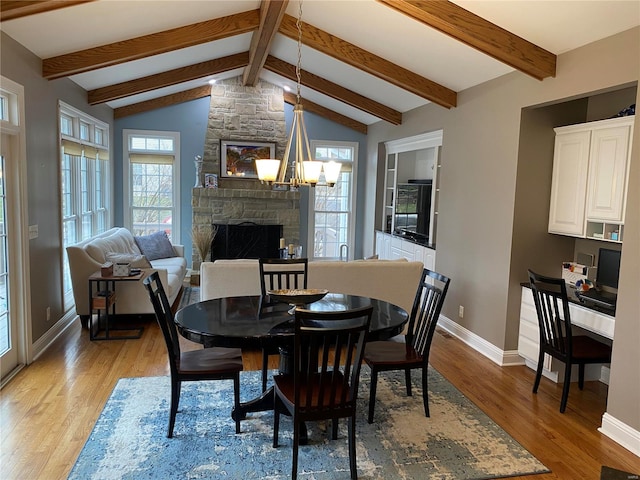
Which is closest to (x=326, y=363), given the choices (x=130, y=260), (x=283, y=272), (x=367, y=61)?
(x=283, y=272)

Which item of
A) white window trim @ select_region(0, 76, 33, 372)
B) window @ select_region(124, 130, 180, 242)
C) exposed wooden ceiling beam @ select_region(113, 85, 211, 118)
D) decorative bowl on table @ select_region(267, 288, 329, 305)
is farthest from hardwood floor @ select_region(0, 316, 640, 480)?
exposed wooden ceiling beam @ select_region(113, 85, 211, 118)

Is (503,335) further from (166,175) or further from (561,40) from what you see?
(166,175)

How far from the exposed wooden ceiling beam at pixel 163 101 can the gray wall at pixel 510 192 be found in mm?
3846

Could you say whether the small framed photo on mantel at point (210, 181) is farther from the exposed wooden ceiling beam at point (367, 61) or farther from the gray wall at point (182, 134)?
the exposed wooden ceiling beam at point (367, 61)

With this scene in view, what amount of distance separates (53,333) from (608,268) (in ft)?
16.0

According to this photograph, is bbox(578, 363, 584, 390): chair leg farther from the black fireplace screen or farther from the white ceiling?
the black fireplace screen

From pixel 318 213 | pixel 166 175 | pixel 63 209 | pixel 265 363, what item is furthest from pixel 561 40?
pixel 166 175

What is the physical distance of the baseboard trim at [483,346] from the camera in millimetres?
4250

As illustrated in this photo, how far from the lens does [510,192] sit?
163 inches

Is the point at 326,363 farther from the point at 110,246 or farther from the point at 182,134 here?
the point at 182,134

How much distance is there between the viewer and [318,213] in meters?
8.35

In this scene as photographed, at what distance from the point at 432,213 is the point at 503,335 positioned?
2.11 metres

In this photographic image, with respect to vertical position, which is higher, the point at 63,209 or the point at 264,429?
the point at 63,209

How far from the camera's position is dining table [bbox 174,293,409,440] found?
2562 mm
